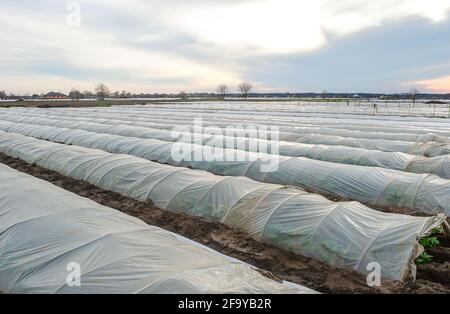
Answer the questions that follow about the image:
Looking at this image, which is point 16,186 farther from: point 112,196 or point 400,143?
point 400,143

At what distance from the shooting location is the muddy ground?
7.01 metres

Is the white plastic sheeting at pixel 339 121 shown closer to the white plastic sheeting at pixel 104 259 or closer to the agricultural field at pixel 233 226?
the agricultural field at pixel 233 226

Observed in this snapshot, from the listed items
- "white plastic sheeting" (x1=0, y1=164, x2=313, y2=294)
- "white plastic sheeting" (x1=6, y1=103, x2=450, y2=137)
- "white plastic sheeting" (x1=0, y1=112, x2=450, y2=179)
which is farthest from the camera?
"white plastic sheeting" (x1=6, y1=103, x2=450, y2=137)

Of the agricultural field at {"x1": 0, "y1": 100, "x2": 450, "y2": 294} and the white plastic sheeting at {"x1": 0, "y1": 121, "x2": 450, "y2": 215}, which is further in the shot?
the white plastic sheeting at {"x1": 0, "y1": 121, "x2": 450, "y2": 215}

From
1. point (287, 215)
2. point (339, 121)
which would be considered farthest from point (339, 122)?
point (287, 215)

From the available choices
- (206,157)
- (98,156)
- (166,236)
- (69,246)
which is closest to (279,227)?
(166,236)

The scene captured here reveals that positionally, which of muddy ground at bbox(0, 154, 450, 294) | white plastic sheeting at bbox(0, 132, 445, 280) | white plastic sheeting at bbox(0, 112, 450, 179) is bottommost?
muddy ground at bbox(0, 154, 450, 294)

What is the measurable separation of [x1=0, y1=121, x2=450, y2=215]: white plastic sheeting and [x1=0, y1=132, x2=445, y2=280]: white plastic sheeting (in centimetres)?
262

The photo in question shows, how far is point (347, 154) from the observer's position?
16.2 meters

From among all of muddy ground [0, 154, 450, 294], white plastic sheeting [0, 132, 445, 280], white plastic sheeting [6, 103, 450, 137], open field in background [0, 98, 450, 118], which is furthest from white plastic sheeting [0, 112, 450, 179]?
open field in background [0, 98, 450, 118]

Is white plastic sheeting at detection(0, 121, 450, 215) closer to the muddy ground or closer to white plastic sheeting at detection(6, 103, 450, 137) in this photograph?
the muddy ground

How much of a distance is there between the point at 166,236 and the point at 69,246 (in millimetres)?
1700

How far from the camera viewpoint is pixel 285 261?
321 inches
